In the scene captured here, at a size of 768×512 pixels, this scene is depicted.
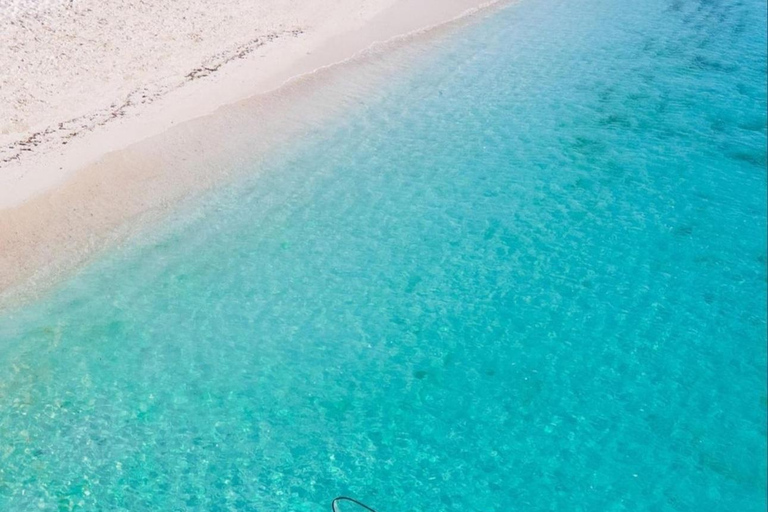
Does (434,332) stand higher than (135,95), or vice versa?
(135,95)

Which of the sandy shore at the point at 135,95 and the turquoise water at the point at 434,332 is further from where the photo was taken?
the sandy shore at the point at 135,95

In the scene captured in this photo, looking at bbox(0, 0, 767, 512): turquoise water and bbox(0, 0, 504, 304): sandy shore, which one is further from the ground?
bbox(0, 0, 504, 304): sandy shore

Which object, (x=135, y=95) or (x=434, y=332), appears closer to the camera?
(x=434, y=332)

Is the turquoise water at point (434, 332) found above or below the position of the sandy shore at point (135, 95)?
below

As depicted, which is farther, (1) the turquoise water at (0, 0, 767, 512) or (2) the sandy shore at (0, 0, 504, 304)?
(2) the sandy shore at (0, 0, 504, 304)
